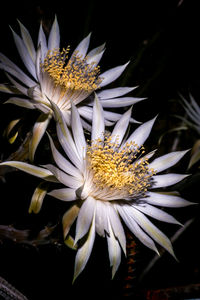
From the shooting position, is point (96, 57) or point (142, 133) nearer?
point (142, 133)

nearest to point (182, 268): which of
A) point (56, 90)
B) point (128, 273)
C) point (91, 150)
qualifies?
point (128, 273)

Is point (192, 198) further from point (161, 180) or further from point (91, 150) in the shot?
point (91, 150)

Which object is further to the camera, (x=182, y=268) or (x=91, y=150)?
(x=182, y=268)

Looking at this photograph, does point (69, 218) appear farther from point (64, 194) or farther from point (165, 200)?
point (165, 200)

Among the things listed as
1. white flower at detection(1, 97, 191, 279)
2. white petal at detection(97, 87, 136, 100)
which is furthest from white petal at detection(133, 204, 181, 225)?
white petal at detection(97, 87, 136, 100)

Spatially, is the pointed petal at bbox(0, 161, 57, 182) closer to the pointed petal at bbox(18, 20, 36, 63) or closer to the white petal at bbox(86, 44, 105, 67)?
the pointed petal at bbox(18, 20, 36, 63)

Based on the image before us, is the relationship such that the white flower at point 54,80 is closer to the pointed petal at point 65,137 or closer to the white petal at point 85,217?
the pointed petal at point 65,137

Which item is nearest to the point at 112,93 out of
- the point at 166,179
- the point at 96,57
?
the point at 96,57
